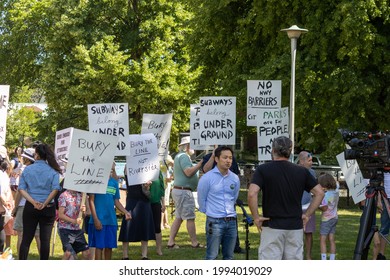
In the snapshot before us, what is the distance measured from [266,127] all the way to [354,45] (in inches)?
389

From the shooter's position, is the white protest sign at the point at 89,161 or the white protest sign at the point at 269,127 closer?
the white protest sign at the point at 89,161

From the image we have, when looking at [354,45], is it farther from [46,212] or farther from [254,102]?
[46,212]

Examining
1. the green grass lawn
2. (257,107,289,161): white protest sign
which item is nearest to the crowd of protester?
the green grass lawn

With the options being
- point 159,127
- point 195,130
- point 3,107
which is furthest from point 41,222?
point 195,130

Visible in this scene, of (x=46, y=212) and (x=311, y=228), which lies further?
(x=311, y=228)

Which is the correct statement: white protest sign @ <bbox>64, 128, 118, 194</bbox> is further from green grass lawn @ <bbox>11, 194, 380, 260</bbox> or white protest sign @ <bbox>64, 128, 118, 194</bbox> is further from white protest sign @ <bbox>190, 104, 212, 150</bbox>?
white protest sign @ <bbox>190, 104, 212, 150</bbox>

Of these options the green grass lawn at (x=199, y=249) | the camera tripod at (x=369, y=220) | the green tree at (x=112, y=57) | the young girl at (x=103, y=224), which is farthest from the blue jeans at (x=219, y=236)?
the green tree at (x=112, y=57)

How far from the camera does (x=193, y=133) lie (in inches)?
559

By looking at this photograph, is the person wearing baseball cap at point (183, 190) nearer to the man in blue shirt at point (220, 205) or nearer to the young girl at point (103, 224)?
the young girl at point (103, 224)

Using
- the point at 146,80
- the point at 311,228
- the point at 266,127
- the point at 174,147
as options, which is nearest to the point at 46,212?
the point at 311,228

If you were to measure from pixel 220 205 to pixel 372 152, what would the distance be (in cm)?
185

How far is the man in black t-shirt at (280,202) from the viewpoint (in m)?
8.13

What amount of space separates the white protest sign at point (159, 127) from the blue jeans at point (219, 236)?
3.99 m

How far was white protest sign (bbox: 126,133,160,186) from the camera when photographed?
1237 cm
